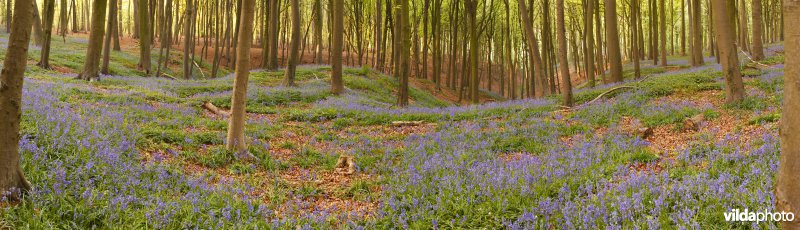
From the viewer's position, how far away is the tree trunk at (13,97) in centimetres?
449

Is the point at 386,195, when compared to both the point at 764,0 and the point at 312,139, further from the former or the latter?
the point at 764,0

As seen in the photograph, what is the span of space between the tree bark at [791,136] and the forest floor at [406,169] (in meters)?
1.08

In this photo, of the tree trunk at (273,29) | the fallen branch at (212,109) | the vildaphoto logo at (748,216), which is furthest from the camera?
the tree trunk at (273,29)

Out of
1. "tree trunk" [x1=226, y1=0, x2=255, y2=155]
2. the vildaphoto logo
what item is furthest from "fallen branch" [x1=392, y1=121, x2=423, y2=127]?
the vildaphoto logo

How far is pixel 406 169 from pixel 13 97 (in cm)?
564

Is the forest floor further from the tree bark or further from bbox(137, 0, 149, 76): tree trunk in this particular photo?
bbox(137, 0, 149, 76): tree trunk

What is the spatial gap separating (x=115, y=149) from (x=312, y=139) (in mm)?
4978

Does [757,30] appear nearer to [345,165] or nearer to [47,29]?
[345,165]

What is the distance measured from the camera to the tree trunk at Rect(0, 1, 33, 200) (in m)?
4.49

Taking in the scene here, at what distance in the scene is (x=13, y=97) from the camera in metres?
4.57

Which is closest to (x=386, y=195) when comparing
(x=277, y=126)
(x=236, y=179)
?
(x=236, y=179)

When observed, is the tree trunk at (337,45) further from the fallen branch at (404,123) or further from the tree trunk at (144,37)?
the tree trunk at (144,37)

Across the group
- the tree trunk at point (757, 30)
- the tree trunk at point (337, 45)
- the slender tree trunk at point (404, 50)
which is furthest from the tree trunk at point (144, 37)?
the tree trunk at point (757, 30)

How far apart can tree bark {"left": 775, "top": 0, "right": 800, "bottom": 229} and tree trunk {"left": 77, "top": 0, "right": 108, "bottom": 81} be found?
20.7 m
